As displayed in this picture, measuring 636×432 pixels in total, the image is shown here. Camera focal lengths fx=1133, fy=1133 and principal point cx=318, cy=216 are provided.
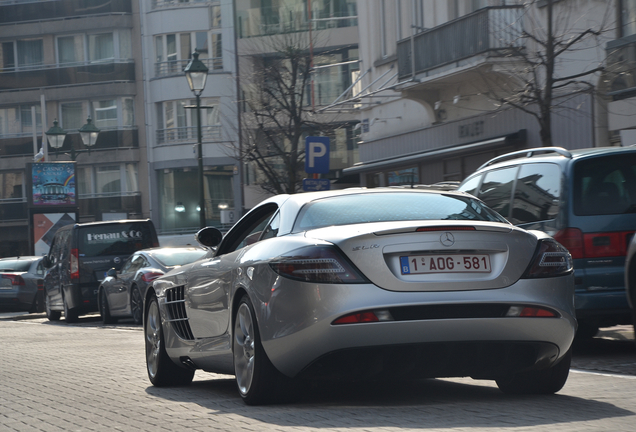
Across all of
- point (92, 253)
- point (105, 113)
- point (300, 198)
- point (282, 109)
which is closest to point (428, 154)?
point (282, 109)

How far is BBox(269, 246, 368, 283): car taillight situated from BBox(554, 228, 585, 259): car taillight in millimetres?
4135

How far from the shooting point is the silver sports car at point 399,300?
6199 mm

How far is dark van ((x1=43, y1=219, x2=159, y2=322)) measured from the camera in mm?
21703

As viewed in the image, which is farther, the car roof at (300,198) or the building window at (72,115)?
the building window at (72,115)

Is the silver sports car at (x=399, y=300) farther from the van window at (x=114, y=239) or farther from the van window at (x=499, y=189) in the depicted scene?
the van window at (x=114, y=239)

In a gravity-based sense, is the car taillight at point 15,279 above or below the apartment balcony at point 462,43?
below

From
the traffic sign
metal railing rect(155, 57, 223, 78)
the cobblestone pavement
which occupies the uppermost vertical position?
metal railing rect(155, 57, 223, 78)

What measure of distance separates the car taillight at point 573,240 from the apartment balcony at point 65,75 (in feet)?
162

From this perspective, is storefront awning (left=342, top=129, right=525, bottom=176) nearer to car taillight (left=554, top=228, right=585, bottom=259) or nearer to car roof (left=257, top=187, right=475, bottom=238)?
car taillight (left=554, top=228, right=585, bottom=259)

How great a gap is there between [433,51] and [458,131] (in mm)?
2447

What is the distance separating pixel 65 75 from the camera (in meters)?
58.7

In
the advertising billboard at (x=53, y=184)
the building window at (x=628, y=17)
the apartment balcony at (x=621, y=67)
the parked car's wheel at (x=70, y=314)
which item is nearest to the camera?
the apartment balcony at (x=621, y=67)

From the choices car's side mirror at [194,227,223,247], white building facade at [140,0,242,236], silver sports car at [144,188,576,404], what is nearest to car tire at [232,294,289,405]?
silver sports car at [144,188,576,404]

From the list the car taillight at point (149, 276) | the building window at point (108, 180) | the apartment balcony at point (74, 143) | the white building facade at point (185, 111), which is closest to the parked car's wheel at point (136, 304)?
the car taillight at point (149, 276)
